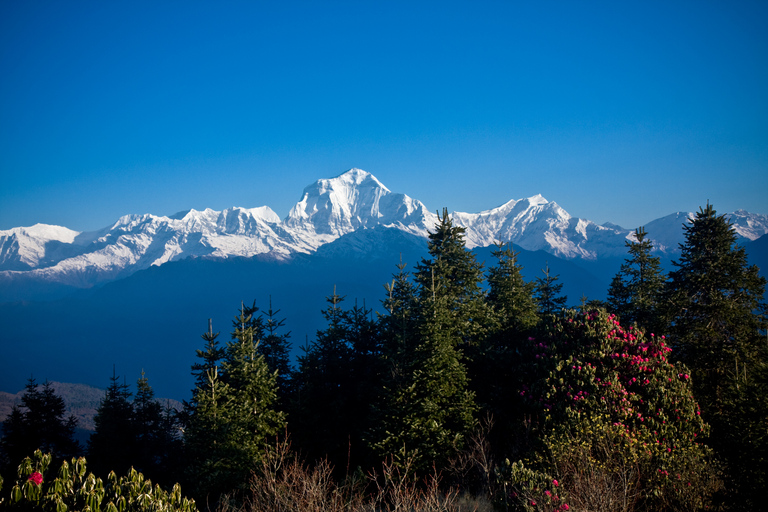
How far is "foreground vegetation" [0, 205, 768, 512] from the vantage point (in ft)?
47.3

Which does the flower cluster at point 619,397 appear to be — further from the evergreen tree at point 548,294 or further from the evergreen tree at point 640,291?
the evergreen tree at point 548,294

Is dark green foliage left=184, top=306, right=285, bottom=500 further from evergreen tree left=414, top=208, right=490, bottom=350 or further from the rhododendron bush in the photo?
the rhododendron bush

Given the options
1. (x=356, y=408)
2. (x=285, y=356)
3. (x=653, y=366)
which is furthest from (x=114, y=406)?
(x=653, y=366)

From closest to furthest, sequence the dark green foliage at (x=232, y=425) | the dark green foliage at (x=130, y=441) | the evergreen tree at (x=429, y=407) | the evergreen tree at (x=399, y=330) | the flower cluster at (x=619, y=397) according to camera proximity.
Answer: the flower cluster at (x=619, y=397) → the evergreen tree at (x=429, y=407) → the dark green foliage at (x=232, y=425) → the evergreen tree at (x=399, y=330) → the dark green foliage at (x=130, y=441)

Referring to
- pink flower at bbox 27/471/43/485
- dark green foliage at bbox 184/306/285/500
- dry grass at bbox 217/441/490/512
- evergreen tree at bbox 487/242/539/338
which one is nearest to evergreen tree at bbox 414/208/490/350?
evergreen tree at bbox 487/242/539/338

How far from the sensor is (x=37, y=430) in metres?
43.9

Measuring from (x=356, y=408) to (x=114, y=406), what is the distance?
31.9 m

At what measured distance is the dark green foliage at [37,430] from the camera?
139 feet

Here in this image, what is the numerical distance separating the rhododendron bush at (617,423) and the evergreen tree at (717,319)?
385cm

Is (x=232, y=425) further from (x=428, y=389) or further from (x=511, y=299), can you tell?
(x=511, y=299)

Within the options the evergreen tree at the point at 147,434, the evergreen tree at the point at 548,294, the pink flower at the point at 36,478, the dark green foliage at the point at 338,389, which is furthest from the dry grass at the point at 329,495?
the evergreen tree at the point at 548,294

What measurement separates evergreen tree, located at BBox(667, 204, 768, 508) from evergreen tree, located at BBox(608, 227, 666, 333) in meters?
1.91

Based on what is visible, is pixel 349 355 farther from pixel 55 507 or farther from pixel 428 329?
pixel 55 507

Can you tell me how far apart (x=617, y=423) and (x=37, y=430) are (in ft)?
189
